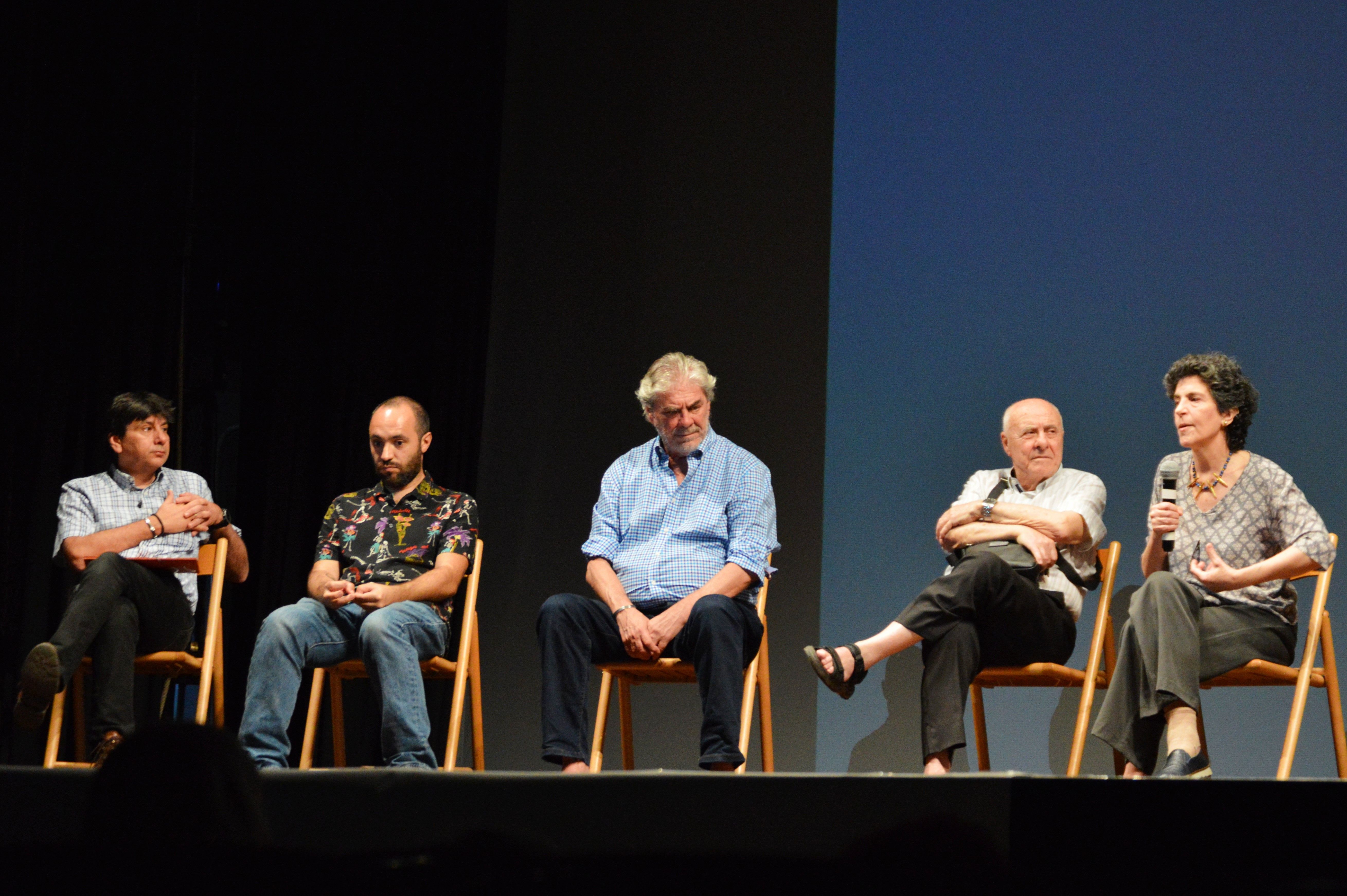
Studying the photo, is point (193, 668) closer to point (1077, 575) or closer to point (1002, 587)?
point (1002, 587)

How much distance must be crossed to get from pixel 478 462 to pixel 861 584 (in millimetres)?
1368

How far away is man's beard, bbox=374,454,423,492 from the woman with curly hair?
1.89 m

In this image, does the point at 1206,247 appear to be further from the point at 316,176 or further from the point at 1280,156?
the point at 316,176

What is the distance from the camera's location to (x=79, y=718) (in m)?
3.52

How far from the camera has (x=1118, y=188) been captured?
155 inches

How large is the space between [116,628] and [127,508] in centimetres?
50

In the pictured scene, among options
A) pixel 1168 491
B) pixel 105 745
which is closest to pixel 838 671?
pixel 1168 491

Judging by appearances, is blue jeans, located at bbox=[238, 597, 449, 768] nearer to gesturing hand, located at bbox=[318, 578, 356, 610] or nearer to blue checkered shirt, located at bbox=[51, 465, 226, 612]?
gesturing hand, located at bbox=[318, 578, 356, 610]

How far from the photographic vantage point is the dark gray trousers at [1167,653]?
9.53ft

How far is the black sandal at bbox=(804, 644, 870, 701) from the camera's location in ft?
9.96

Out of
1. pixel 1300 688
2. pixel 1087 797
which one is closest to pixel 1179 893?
pixel 1087 797

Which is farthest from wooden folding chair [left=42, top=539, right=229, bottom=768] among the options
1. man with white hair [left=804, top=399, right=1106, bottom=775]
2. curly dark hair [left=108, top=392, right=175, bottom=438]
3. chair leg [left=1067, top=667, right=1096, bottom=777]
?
chair leg [left=1067, top=667, right=1096, bottom=777]

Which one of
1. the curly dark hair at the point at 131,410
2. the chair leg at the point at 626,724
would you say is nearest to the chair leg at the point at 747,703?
the chair leg at the point at 626,724

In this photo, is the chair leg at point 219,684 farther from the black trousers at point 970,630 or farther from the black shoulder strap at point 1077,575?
the black shoulder strap at point 1077,575
